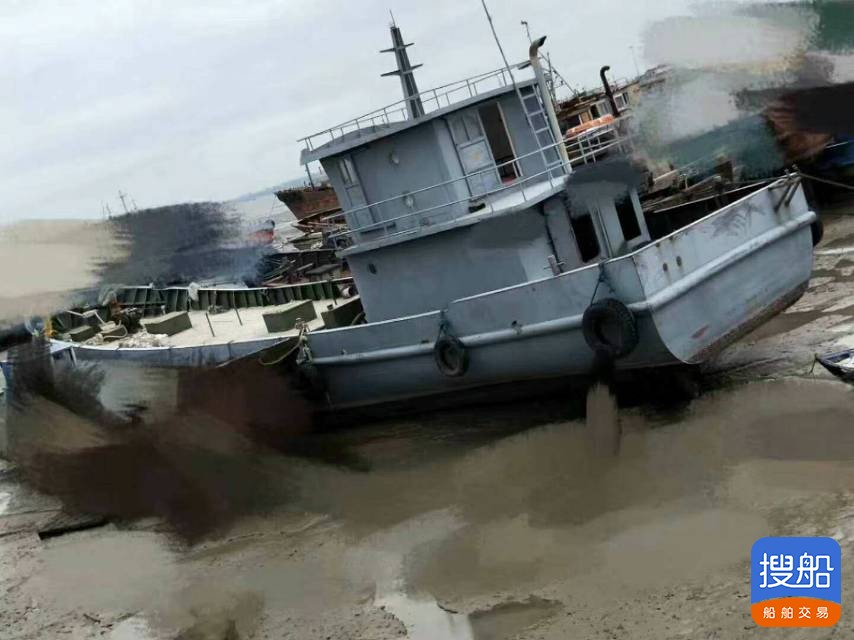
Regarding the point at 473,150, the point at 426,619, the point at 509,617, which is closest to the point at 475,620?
the point at 509,617

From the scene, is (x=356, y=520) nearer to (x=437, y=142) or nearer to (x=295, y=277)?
(x=437, y=142)

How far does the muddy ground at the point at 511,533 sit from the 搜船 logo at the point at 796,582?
0.30ft

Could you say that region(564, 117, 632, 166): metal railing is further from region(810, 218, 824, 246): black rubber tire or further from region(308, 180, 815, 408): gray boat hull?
region(810, 218, 824, 246): black rubber tire

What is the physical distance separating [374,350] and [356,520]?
2705 millimetres

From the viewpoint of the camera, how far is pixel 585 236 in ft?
36.3

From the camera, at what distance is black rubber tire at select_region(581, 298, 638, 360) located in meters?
9.20

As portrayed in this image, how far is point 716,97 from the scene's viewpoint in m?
18.4

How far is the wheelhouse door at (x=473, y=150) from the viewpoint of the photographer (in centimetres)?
1109

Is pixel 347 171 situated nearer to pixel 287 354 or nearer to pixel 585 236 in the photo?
pixel 287 354

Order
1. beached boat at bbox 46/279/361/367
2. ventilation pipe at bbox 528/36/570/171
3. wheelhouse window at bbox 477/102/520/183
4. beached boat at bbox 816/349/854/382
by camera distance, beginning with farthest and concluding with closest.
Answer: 1. beached boat at bbox 46/279/361/367
2. wheelhouse window at bbox 477/102/520/183
3. ventilation pipe at bbox 528/36/570/171
4. beached boat at bbox 816/349/854/382

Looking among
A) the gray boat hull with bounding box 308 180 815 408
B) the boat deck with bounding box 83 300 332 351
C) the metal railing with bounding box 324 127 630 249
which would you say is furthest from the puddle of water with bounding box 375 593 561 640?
the boat deck with bounding box 83 300 332 351

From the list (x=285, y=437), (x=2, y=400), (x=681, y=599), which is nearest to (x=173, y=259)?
(x=2, y=400)

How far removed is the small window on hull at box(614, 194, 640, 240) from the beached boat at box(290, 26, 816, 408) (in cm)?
2

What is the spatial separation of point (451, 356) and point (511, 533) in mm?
2989
